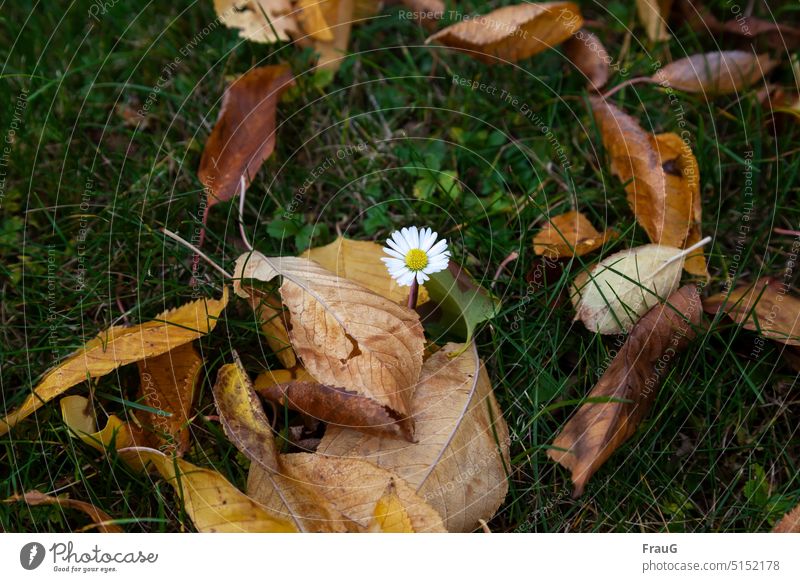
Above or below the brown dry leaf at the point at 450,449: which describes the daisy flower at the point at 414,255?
above

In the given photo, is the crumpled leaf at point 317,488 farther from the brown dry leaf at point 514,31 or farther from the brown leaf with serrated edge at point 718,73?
the brown leaf with serrated edge at point 718,73

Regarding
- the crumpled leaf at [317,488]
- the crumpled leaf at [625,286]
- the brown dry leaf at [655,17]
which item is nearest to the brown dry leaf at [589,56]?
the brown dry leaf at [655,17]

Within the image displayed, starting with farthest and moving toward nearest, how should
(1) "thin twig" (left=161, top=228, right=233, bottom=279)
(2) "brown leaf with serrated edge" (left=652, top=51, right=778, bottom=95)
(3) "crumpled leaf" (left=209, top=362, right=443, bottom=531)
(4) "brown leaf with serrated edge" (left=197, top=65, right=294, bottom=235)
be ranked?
1. (2) "brown leaf with serrated edge" (left=652, top=51, right=778, bottom=95)
2. (4) "brown leaf with serrated edge" (left=197, top=65, right=294, bottom=235)
3. (1) "thin twig" (left=161, top=228, right=233, bottom=279)
4. (3) "crumpled leaf" (left=209, top=362, right=443, bottom=531)

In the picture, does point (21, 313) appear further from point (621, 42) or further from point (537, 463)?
point (621, 42)

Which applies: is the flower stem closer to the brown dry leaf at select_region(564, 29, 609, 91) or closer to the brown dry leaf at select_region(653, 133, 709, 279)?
the brown dry leaf at select_region(653, 133, 709, 279)

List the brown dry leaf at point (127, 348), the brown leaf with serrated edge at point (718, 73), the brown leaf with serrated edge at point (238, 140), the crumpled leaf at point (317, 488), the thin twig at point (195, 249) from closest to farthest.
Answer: the crumpled leaf at point (317, 488), the brown dry leaf at point (127, 348), the thin twig at point (195, 249), the brown leaf with serrated edge at point (238, 140), the brown leaf with serrated edge at point (718, 73)

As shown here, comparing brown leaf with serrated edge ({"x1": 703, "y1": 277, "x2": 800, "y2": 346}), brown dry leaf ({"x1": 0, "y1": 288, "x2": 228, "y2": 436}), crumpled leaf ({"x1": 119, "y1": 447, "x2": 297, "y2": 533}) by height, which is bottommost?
brown leaf with serrated edge ({"x1": 703, "y1": 277, "x2": 800, "y2": 346})

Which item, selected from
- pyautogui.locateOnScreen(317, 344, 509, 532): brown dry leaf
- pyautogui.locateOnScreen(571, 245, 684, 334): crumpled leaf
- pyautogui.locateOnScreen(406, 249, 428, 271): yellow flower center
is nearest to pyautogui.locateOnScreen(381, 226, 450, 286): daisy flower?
pyautogui.locateOnScreen(406, 249, 428, 271): yellow flower center

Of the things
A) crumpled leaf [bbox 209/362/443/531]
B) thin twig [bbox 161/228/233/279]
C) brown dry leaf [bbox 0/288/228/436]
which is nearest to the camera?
crumpled leaf [bbox 209/362/443/531]
